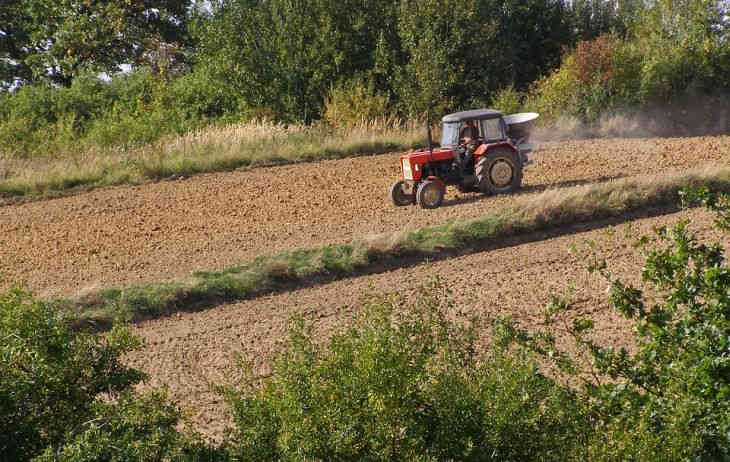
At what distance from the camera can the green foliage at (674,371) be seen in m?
4.75

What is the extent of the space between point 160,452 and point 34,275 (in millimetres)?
8356

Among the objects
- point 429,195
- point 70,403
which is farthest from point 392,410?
point 429,195

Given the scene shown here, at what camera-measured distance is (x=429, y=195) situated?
15.0m

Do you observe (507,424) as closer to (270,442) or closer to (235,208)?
(270,442)

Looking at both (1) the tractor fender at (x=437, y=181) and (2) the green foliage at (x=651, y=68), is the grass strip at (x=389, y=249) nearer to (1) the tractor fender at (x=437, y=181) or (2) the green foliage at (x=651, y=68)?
(1) the tractor fender at (x=437, y=181)

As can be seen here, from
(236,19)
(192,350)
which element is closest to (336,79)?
(236,19)

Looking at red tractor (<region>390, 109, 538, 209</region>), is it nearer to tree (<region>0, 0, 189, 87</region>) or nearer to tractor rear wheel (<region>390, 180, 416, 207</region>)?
tractor rear wheel (<region>390, 180, 416, 207</region>)

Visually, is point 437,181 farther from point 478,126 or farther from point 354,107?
point 354,107

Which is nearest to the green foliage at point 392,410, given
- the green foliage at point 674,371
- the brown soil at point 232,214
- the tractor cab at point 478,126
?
the green foliage at point 674,371

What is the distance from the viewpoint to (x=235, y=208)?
52.9ft

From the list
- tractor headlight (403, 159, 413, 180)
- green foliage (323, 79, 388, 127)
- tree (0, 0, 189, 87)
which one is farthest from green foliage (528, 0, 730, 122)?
tree (0, 0, 189, 87)

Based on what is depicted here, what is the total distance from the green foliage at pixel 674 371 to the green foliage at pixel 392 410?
295mm

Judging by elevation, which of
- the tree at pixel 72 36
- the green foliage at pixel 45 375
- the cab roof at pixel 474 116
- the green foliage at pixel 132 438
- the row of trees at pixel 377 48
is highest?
the tree at pixel 72 36

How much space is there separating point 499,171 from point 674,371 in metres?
10.6
